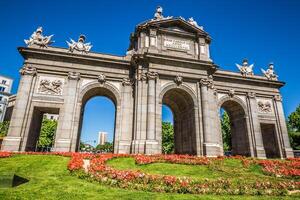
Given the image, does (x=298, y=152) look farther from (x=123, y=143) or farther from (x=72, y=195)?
(x=72, y=195)

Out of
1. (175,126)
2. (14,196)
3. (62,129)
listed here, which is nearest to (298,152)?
(175,126)

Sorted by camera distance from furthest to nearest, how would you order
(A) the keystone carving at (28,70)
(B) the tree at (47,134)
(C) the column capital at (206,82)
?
(B) the tree at (47,134)
(C) the column capital at (206,82)
(A) the keystone carving at (28,70)

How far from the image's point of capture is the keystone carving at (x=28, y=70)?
2356cm

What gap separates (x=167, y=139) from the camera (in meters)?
59.6

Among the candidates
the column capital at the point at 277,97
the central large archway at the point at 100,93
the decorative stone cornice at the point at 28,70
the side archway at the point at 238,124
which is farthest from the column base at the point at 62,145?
the column capital at the point at 277,97

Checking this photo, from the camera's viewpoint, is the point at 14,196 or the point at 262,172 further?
the point at 262,172

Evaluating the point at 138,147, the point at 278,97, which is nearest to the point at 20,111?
the point at 138,147

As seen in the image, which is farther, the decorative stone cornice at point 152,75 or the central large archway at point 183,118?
the central large archway at point 183,118

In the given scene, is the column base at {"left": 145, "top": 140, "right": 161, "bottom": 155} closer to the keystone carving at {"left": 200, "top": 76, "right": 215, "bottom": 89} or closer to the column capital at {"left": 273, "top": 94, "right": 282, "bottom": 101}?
the keystone carving at {"left": 200, "top": 76, "right": 215, "bottom": 89}

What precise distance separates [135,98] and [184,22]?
40.5 feet

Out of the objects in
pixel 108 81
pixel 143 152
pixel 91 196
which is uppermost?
pixel 108 81

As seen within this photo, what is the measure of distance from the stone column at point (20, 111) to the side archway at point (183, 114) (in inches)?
574

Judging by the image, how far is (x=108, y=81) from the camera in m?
25.9

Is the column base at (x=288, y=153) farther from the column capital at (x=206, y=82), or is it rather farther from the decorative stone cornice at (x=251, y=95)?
the column capital at (x=206, y=82)
